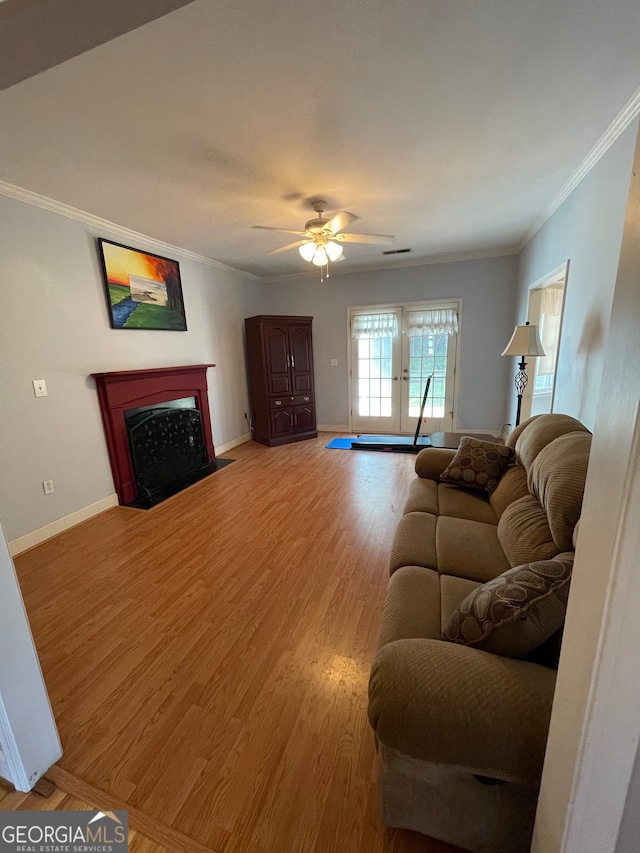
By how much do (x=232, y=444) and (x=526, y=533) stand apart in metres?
4.10

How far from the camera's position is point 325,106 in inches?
64.4

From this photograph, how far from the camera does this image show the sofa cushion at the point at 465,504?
194 centimetres

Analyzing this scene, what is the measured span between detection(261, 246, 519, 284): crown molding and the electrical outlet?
3.72 metres

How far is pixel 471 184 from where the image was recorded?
252 centimetres

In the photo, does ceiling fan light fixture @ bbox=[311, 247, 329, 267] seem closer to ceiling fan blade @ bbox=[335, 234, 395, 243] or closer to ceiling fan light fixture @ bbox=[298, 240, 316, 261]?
ceiling fan light fixture @ bbox=[298, 240, 316, 261]

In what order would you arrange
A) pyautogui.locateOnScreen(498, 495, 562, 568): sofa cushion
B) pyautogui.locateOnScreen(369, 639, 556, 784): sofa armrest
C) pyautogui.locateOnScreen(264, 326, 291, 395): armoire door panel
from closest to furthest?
pyautogui.locateOnScreen(369, 639, 556, 784): sofa armrest
pyautogui.locateOnScreen(498, 495, 562, 568): sofa cushion
pyautogui.locateOnScreen(264, 326, 291, 395): armoire door panel

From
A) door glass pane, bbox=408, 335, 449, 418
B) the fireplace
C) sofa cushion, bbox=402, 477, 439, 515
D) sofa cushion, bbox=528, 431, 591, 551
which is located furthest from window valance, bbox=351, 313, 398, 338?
sofa cushion, bbox=528, 431, 591, 551

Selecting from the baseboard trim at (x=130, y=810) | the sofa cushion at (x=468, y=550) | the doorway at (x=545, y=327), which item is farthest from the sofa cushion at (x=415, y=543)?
the doorway at (x=545, y=327)

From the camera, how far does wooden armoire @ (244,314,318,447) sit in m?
4.73

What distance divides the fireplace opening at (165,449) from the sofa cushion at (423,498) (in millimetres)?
2384

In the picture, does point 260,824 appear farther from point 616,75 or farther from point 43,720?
point 616,75

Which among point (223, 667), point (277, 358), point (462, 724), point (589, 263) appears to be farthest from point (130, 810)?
point (277, 358)

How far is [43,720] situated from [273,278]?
545 cm

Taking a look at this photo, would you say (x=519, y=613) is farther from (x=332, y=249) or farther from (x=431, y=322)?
(x=431, y=322)
